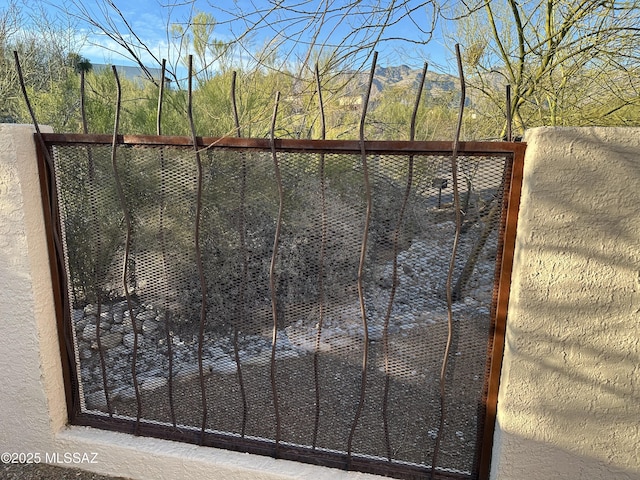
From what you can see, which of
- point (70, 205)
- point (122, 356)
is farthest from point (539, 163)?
point (122, 356)

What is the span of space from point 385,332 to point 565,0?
10.6ft

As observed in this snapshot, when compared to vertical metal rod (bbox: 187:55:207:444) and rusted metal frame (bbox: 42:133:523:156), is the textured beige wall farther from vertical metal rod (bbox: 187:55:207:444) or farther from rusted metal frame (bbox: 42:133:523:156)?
vertical metal rod (bbox: 187:55:207:444)

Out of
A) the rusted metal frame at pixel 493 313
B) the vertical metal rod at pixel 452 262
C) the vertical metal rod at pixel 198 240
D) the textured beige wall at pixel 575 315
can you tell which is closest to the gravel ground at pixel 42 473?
the vertical metal rod at pixel 198 240

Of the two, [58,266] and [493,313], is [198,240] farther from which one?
[493,313]

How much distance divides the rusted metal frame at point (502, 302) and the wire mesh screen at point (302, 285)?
→ 0.14ft

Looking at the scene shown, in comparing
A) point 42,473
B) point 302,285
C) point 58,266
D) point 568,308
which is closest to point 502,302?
point 568,308

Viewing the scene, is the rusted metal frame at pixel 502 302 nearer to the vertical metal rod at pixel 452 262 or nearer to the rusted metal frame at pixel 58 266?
the vertical metal rod at pixel 452 262

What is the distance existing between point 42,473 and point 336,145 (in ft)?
7.15

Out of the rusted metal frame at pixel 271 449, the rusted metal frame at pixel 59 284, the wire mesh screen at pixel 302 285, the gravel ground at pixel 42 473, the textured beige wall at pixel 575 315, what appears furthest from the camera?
the gravel ground at pixel 42 473

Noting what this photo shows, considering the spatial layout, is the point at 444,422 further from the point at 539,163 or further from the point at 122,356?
the point at 122,356

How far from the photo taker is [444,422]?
1.88 metres

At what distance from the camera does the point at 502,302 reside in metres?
1.67

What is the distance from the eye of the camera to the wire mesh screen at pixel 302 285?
1.77 meters

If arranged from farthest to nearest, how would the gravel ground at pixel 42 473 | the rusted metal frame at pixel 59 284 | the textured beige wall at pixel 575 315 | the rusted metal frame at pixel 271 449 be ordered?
1. the gravel ground at pixel 42 473
2. the rusted metal frame at pixel 59 284
3. the rusted metal frame at pixel 271 449
4. the textured beige wall at pixel 575 315
